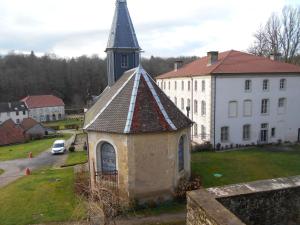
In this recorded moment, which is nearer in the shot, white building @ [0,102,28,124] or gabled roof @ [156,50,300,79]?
gabled roof @ [156,50,300,79]

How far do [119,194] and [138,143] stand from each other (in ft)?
9.90

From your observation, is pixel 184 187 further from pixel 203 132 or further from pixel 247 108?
pixel 247 108

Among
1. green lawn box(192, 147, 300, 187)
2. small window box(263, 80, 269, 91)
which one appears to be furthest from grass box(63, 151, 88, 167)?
small window box(263, 80, 269, 91)

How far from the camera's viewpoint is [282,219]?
7.89 metres

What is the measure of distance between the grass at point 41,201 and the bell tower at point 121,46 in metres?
9.02

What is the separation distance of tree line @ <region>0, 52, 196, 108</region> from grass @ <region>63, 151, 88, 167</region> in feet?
185

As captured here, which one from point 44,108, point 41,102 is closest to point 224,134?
point 44,108

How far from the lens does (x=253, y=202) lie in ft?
24.5

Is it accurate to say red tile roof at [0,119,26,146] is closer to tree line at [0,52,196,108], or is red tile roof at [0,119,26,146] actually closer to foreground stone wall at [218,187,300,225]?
tree line at [0,52,196,108]

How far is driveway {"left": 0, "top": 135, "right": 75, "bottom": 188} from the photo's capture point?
25170 millimetres

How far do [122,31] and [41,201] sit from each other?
46.1 ft

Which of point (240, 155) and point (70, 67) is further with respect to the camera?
point (70, 67)

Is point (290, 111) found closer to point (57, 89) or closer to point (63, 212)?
point (63, 212)

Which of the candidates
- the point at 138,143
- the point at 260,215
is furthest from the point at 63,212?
the point at 260,215
